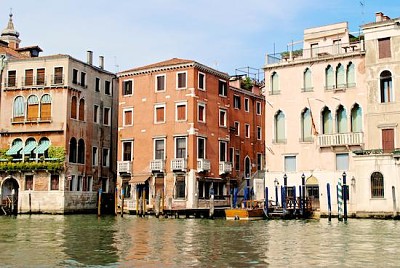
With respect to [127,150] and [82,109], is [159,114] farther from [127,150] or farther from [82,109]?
[82,109]

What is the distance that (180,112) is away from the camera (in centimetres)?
3756

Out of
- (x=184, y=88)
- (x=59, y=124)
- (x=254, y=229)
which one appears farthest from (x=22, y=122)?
(x=254, y=229)

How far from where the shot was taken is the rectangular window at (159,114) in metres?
38.1

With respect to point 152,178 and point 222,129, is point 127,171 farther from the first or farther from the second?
point 222,129

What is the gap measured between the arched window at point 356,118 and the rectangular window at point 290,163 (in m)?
3.80

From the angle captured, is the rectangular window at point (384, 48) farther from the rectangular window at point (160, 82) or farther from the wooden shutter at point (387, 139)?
the rectangular window at point (160, 82)

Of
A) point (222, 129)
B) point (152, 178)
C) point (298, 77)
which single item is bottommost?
point (152, 178)

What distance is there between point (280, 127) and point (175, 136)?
21.1 ft

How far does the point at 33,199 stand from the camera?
1524 inches

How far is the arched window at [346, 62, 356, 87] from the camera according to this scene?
33.1 meters

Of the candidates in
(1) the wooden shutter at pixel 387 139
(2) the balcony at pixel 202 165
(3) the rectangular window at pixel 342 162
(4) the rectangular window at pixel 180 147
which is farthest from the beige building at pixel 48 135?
(1) the wooden shutter at pixel 387 139

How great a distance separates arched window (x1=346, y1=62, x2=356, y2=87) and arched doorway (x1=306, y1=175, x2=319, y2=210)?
18.0 ft

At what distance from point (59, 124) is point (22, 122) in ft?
8.70

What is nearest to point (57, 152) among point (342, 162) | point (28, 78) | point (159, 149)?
point (28, 78)
